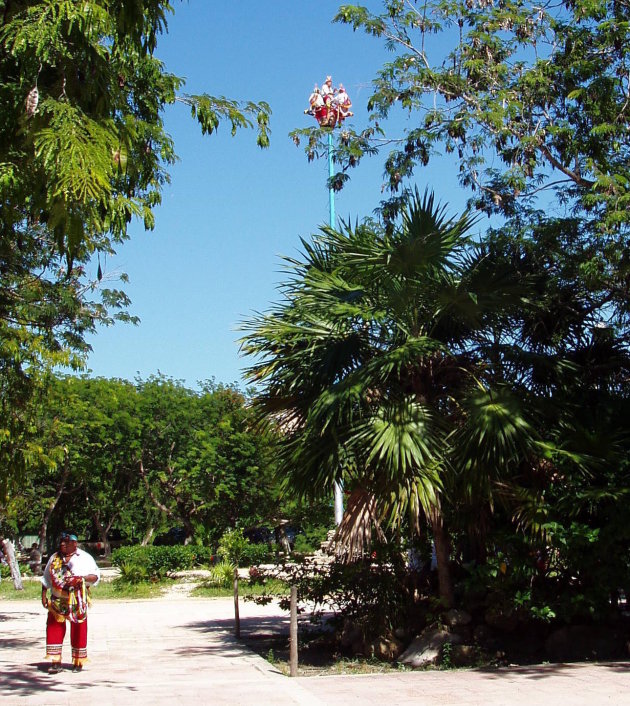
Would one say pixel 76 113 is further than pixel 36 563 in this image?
No

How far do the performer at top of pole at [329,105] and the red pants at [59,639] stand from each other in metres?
12.5

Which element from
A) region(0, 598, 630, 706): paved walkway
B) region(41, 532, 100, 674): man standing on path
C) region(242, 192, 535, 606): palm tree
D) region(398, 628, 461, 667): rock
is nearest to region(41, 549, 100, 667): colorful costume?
region(41, 532, 100, 674): man standing on path

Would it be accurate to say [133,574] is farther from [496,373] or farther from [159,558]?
[496,373]

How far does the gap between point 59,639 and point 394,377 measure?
504 centimetres

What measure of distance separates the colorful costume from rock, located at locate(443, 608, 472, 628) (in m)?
4.36

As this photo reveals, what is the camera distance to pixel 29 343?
13.3 metres

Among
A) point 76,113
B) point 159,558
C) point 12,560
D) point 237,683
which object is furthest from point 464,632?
point 12,560

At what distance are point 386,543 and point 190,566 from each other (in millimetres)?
17194

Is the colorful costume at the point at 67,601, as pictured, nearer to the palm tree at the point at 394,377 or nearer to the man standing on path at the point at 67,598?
the man standing on path at the point at 67,598

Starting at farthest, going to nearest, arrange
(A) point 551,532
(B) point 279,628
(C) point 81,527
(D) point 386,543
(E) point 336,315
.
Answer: (C) point 81,527, (B) point 279,628, (D) point 386,543, (E) point 336,315, (A) point 551,532

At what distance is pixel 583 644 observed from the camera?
1023cm

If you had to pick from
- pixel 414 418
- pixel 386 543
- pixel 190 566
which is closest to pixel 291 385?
pixel 414 418

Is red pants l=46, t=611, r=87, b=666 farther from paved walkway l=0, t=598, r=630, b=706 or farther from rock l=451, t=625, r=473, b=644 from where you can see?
rock l=451, t=625, r=473, b=644

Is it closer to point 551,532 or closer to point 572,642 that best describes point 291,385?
point 551,532
